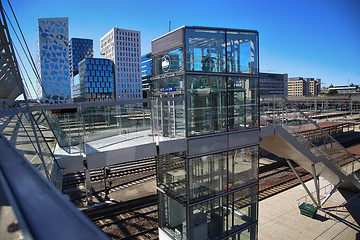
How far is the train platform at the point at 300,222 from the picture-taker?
11.3 m

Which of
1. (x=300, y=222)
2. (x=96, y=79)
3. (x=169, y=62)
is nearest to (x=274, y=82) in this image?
(x=96, y=79)

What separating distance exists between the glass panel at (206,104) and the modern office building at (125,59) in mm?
98510

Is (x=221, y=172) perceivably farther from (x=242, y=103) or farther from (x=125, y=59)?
(x=125, y=59)

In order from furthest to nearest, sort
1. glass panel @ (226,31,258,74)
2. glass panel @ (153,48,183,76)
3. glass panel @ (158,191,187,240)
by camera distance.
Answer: glass panel @ (226,31,258,74), glass panel @ (158,191,187,240), glass panel @ (153,48,183,76)

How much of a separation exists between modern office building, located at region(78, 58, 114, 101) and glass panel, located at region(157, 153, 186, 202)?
299 ft

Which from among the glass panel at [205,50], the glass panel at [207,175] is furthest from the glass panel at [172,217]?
the glass panel at [205,50]

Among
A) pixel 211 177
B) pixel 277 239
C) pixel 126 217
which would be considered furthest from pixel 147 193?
pixel 211 177

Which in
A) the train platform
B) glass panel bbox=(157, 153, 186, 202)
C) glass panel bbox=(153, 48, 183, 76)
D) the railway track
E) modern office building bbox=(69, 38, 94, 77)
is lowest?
the train platform

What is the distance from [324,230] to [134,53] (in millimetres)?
106771

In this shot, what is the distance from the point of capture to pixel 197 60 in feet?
22.4

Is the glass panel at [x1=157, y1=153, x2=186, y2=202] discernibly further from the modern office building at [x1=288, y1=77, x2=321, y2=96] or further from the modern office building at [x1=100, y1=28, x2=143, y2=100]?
the modern office building at [x1=288, y1=77, x2=321, y2=96]

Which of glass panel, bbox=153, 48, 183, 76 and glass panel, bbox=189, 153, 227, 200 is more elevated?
glass panel, bbox=153, 48, 183, 76

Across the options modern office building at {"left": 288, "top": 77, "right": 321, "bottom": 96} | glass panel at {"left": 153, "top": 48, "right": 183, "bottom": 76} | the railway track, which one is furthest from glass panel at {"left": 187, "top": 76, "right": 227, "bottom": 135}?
modern office building at {"left": 288, "top": 77, "right": 321, "bottom": 96}

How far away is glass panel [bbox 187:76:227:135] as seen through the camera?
22.4 ft
